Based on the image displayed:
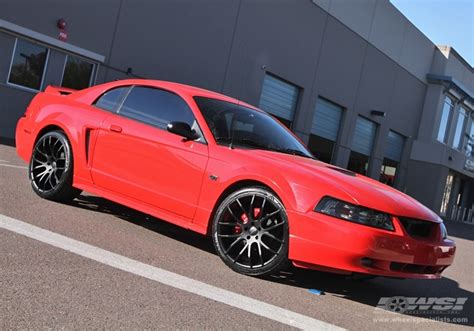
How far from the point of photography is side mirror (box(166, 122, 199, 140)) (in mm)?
4660

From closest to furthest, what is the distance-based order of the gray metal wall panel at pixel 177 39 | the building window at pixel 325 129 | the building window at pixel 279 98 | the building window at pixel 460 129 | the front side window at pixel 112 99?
the front side window at pixel 112 99, the gray metal wall panel at pixel 177 39, the building window at pixel 279 98, the building window at pixel 325 129, the building window at pixel 460 129

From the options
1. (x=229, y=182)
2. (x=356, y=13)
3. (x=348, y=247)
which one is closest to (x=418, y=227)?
(x=348, y=247)

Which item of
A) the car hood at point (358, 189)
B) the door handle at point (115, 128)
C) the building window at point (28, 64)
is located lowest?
the car hood at point (358, 189)

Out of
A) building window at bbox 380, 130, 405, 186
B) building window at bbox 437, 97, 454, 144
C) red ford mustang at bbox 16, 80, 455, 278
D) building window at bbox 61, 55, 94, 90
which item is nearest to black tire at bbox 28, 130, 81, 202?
red ford mustang at bbox 16, 80, 455, 278

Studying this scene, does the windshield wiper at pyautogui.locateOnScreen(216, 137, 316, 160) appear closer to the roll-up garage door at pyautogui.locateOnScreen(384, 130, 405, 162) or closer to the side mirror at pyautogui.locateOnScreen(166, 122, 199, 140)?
the side mirror at pyautogui.locateOnScreen(166, 122, 199, 140)

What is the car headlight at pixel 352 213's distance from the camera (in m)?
3.98

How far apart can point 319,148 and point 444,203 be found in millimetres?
13892

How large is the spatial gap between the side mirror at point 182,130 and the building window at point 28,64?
33.2 feet

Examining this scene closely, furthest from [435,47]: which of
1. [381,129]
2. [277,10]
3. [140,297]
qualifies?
[140,297]

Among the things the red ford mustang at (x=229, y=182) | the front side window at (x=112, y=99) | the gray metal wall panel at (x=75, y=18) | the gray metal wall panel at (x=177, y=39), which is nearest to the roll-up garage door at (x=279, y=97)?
the gray metal wall panel at (x=177, y=39)

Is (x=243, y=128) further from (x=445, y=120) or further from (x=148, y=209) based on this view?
(x=445, y=120)

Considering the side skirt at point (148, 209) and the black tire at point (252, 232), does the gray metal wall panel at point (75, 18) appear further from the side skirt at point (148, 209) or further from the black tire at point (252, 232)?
the black tire at point (252, 232)

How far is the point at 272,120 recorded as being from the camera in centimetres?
570
